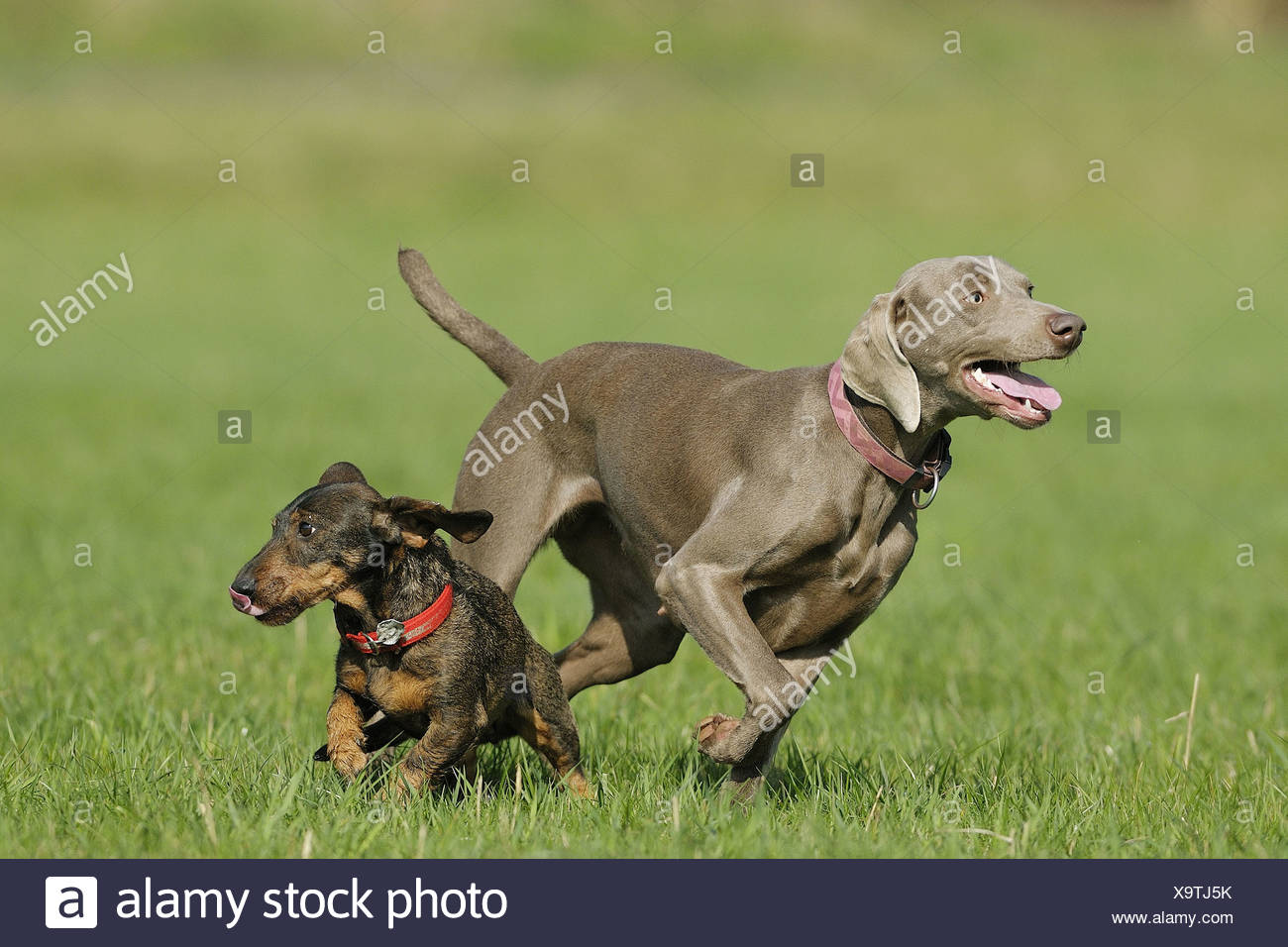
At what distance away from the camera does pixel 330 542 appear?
17.3ft

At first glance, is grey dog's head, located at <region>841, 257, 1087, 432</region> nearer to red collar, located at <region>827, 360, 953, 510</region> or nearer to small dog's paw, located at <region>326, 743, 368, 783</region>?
red collar, located at <region>827, 360, 953, 510</region>

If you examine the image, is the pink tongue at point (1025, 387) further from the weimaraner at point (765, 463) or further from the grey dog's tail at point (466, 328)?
the grey dog's tail at point (466, 328)

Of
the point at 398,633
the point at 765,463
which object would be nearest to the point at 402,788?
the point at 398,633

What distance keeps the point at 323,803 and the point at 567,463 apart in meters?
1.76

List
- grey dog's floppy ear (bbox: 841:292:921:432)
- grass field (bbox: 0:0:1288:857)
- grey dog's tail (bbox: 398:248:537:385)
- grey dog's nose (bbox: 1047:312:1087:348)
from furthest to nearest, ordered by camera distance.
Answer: grey dog's tail (bbox: 398:248:537:385), grass field (bbox: 0:0:1288:857), grey dog's floppy ear (bbox: 841:292:921:432), grey dog's nose (bbox: 1047:312:1087:348)

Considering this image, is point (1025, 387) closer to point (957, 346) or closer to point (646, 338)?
point (957, 346)

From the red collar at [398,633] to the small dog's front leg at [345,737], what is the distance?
0.20 m

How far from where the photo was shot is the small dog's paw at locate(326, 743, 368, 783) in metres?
5.36

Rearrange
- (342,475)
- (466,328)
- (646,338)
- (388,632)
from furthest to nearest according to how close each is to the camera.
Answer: (646,338) → (466,328) → (342,475) → (388,632)

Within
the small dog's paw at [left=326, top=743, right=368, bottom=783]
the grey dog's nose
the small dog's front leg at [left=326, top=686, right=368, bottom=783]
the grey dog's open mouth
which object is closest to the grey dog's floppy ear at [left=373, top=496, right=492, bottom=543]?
the small dog's front leg at [left=326, top=686, right=368, bottom=783]

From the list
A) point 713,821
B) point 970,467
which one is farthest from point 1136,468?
point 713,821

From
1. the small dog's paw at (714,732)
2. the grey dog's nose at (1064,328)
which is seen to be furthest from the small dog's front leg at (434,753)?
the grey dog's nose at (1064,328)

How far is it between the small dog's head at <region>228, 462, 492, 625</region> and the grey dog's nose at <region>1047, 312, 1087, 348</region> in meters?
1.87

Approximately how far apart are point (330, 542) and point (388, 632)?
34 cm
